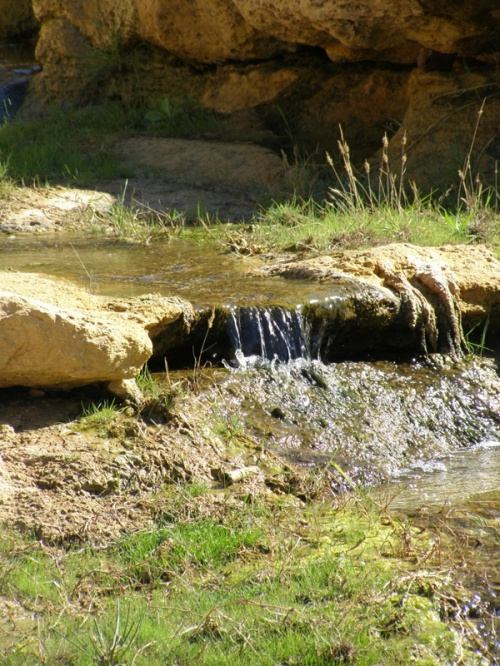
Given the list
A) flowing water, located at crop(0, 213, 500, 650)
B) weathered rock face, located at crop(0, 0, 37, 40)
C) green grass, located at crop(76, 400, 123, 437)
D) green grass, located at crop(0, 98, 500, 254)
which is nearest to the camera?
green grass, located at crop(76, 400, 123, 437)

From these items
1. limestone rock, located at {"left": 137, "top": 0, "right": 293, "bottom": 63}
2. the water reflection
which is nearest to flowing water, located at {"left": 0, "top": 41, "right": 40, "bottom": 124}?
limestone rock, located at {"left": 137, "top": 0, "right": 293, "bottom": 63}

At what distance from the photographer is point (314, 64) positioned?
31.8 feet

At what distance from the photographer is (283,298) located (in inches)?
197

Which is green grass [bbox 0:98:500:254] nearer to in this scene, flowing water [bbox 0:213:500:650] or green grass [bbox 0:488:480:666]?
flowing water [bbox 0:213:500:650]

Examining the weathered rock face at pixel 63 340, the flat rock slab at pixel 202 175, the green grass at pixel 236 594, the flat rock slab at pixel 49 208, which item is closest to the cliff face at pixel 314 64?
the flat rock slab at pixel 202 175

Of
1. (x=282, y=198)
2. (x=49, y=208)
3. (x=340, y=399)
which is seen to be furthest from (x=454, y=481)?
(x=49, y=208)

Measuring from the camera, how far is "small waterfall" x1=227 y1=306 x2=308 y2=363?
4.80 metres

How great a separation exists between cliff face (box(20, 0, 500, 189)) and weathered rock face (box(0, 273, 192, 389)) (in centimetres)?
441

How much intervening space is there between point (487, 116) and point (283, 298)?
4080mm

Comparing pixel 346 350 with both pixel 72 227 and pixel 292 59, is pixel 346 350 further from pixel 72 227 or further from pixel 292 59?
pixel 292 59

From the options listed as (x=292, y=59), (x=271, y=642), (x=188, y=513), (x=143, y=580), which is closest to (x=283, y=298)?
(x=188, y=513)

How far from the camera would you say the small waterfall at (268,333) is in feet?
15.8

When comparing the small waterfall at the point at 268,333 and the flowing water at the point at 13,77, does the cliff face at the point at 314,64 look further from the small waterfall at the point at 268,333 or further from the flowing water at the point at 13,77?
the small waterfall at the point at 268,333

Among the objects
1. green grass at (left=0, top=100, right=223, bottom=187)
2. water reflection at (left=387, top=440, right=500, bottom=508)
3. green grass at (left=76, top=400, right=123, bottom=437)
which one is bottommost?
water reflection at (left=387, top=440, right=500, bottom=508)
